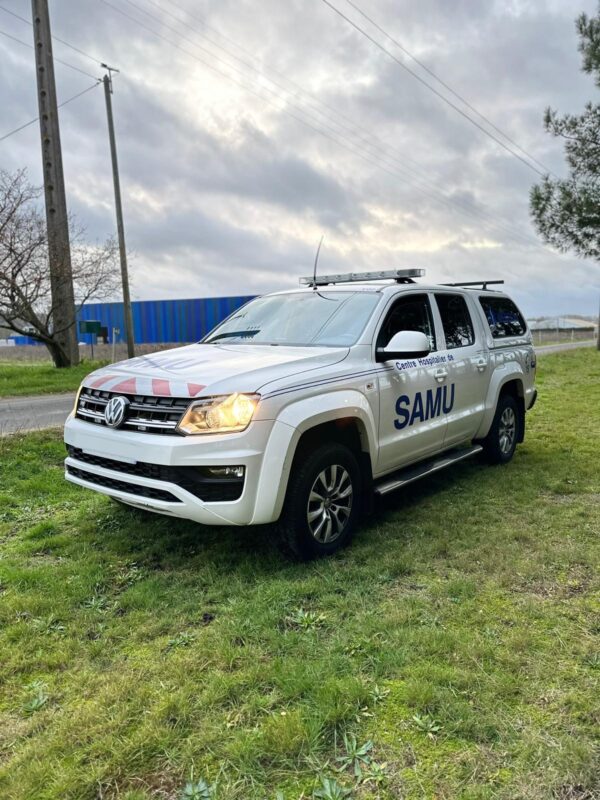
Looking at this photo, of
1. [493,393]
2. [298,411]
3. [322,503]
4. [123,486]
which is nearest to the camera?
[298,411]

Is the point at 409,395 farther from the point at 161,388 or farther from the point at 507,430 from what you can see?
the point at 507,430

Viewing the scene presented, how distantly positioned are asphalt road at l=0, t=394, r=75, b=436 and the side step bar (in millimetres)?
4904

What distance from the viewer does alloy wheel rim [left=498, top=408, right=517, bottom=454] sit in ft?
19.4

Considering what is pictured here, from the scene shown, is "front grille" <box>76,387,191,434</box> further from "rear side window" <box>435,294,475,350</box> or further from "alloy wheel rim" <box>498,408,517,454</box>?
"alloy wheel rim" <box>498,408,517,454</box>

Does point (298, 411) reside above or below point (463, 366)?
below

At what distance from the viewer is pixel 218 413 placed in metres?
3.14

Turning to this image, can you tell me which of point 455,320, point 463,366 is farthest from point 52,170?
point 463,366

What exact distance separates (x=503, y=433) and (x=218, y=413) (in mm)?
3805

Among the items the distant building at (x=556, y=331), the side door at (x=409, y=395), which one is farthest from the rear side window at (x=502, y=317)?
the distant building at (x=556, y=331)

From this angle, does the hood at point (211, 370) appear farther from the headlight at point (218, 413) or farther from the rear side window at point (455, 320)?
the rear side window at point (455, 320)

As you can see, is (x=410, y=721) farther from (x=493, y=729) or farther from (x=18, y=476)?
(x=18, y=476)

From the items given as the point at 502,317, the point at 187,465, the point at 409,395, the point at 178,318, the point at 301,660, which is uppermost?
the point at 178,318

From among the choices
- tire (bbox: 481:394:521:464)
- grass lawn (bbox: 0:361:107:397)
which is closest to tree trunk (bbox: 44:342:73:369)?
grass lawn (bbox: 0:361:107:397)

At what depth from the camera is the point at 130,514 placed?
4406mm
